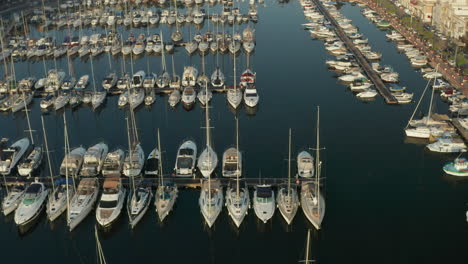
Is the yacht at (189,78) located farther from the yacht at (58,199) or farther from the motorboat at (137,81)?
the yacht at (58,199)

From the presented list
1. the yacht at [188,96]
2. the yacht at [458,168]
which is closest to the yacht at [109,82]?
the yacht at [188,96]

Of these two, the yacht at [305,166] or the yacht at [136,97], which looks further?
the yacht at [136,97]

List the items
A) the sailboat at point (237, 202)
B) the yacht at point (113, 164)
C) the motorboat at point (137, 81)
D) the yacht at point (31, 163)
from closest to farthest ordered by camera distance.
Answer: the sailboat at point (237, 202) → the yacht at point (113, 164) → the yacht at point (31, 163) → the motorboat at point (137, 81)

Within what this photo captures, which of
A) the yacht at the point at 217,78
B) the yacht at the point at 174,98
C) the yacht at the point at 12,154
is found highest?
the yacht at the point at 217,78

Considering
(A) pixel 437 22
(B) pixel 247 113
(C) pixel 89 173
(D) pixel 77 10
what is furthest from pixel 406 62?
(D) pixel 77 10

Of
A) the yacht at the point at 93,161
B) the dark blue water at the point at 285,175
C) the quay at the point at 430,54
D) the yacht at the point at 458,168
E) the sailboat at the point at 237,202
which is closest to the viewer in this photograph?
the dark blue water at the point at 285,175

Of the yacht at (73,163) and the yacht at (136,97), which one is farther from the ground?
the yacht at (136,97)

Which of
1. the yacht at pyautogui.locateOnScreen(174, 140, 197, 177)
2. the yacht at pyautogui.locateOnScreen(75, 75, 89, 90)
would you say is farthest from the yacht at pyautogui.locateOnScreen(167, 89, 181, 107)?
the yacht at pyautogui.locateOnScreen(174, 140, 197, 177)
